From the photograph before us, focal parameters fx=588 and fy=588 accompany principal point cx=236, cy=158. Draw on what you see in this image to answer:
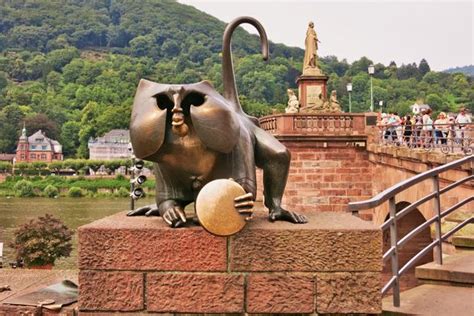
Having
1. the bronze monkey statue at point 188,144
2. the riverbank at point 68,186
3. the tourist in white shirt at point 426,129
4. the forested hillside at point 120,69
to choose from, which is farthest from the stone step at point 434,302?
the forested hillside at point 120,69

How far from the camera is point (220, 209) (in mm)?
2732

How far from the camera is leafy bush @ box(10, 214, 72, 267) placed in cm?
1512

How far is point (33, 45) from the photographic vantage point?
6344 inches

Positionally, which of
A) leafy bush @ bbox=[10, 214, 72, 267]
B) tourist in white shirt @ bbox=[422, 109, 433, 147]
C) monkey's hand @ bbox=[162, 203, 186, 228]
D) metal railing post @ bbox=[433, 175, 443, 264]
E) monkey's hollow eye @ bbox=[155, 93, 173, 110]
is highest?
monkey's hollow eye @ bbox=[155, 93, 173, 110]

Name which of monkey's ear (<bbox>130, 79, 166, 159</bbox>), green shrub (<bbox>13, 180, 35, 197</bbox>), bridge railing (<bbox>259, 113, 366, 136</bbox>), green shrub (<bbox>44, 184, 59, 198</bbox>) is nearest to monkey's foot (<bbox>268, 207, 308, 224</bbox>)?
monkey's ear (<bbox>130, 79, 166, 159</bbox>)

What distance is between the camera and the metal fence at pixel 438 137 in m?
11.6

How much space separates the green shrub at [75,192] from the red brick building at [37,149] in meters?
25.3

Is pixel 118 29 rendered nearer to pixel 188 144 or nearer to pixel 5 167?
pixel 5 167

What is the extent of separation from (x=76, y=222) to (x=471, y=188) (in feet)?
112

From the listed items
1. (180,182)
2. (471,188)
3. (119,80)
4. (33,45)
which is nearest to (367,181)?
(471,188)

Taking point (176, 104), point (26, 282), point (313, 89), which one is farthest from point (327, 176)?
point (176, 104)

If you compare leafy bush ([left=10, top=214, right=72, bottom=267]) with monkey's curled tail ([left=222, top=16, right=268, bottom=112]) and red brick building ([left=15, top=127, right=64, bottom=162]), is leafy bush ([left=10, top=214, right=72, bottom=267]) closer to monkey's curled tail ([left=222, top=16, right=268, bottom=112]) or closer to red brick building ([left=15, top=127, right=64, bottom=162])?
monkey's curled tail ([left=222, top=16, right=268, bottom=112])

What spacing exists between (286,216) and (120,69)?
431 ft

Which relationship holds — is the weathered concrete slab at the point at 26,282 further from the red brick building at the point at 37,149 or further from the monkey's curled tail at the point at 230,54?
the red brick building at the point at 37,149
